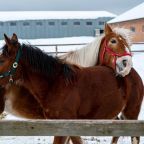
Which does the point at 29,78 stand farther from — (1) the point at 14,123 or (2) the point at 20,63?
(1) the point at 14,123

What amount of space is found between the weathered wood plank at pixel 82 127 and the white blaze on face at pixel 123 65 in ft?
8.08

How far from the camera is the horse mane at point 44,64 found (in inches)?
193

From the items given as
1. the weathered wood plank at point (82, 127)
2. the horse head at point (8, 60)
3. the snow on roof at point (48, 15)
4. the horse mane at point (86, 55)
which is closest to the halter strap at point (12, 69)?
the horse head at point (8, 60)

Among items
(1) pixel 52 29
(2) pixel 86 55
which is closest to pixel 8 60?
(2) pixel 86 55

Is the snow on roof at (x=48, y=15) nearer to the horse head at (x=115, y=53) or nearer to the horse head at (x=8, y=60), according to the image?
the horse head at (x=115, y=53)

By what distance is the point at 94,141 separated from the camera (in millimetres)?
7016

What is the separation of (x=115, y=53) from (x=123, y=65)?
31cm

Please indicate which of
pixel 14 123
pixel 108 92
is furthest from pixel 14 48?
pixel 14 123

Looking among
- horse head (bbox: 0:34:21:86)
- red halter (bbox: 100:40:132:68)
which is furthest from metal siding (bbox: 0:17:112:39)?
horse head (bbox: 0:34:21:86)

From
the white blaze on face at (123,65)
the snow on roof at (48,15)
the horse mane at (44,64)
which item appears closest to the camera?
the horse mane at (44,64)

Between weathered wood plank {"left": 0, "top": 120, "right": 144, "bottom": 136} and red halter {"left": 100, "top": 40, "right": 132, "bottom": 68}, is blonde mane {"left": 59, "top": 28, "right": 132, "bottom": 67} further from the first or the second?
weathered wood plank {"left": 0, "top": 120, "right": 144, "bottom": 136}

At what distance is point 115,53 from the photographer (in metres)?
5.73

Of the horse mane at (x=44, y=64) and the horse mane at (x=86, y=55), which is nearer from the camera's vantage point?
the horse mane at (x=44, y=64)

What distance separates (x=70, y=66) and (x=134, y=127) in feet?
7.23
